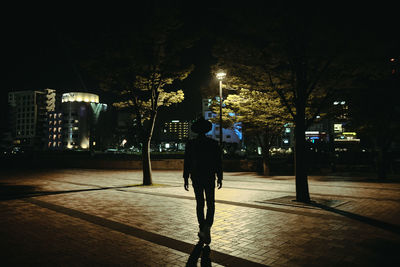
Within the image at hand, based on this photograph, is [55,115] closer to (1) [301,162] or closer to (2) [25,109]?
(2) [25,109]

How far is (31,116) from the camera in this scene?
423ft

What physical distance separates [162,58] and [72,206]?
726 cm

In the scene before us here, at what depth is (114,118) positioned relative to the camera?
121 metres

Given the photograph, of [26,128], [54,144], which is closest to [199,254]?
[54,144]

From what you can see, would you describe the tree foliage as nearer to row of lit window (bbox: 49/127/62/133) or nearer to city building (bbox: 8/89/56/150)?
row of lit window (bbox: 49/127/62/133)

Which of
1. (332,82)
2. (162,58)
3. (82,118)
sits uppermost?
(82,118)

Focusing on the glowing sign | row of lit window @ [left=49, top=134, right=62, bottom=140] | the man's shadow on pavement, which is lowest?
the man's shadow on pavement

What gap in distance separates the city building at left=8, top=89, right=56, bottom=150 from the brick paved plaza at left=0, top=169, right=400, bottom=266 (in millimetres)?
A: 136575

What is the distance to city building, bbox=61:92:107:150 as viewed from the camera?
116m

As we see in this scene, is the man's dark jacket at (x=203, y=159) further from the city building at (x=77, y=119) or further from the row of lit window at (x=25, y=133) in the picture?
the row of lit window at (x=25, y=133)

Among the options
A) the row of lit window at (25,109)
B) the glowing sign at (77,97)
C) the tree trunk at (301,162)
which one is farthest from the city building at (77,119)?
the tree trunk at (301,162)

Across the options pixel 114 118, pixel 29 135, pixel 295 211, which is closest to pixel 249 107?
pixel 295 211

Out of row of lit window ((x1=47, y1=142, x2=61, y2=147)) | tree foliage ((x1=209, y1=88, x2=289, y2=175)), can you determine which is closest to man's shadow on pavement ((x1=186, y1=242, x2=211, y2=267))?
tree foliage ((x1=209, y1=88, x2=289, y2=175))

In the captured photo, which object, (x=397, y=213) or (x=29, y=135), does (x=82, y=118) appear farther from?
(x=397, y=213)
